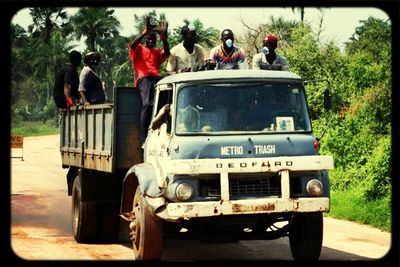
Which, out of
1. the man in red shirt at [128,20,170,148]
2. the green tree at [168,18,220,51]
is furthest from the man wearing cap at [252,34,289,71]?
the green tree at [168,18,220,51]

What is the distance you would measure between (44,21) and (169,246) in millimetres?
70215

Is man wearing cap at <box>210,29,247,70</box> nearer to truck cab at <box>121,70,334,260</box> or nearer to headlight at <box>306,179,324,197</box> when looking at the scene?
truck cab at <box>121,70,334,260</box>

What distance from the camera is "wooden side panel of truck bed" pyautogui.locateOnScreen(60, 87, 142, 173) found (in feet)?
33.2

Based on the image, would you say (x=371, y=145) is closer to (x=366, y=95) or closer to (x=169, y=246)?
(x=366, y=95)

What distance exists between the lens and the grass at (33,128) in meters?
70.0

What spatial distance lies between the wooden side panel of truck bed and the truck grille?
2.06 m

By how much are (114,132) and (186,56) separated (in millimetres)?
1423

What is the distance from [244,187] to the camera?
843 cm

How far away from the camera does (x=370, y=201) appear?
1582cm

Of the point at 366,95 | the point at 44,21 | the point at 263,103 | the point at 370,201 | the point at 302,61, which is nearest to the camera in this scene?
the point at 263,103

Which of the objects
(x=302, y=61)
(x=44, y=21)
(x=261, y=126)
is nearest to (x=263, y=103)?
(x=261, y=126)

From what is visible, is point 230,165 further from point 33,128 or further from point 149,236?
point 33,128

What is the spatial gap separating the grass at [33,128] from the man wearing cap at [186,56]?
59.5 metres

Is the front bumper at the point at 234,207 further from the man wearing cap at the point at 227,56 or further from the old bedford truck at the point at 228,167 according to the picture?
the man wearing cap at the point at 227,56
